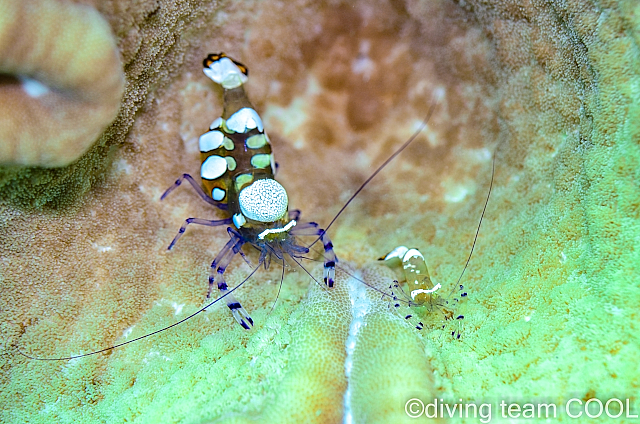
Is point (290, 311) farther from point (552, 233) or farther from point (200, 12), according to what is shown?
point (200, 12)

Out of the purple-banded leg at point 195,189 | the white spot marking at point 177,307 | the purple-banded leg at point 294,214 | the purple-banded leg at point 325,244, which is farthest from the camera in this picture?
the purple-banded leg at point 294,214

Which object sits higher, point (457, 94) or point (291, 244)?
point (457, 94)

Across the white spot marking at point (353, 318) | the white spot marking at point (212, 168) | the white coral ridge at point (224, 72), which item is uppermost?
the white coral ridge at point (224, 72)

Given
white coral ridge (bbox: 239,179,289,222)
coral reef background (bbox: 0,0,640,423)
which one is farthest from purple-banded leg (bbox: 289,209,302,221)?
white coral ridge (bbox: 239,179,289,222)

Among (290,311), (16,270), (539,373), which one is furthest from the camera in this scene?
(290,311)

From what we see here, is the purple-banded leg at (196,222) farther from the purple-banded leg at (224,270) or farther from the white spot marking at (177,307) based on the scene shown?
the white spot marking at (177,307)

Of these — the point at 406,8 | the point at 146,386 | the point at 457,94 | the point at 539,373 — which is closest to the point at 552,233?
the point at 539,373

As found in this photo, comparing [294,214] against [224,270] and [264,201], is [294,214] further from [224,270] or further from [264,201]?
[224,270]

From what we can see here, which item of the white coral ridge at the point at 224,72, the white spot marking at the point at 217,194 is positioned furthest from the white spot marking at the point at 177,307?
the white coral ridge at the point at 224,72

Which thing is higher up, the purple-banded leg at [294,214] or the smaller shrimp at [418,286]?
the smaller shrimp at [418,286]
